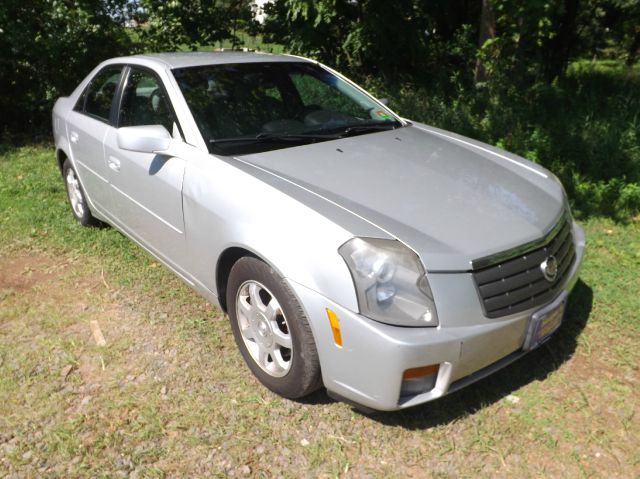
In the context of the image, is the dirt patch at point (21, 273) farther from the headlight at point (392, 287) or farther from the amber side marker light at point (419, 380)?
the amber side marker light at point (419, 380)

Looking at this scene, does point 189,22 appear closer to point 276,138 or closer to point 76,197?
point 76,197

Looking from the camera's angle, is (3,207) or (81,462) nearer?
(81,462)

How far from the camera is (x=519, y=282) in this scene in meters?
2.51

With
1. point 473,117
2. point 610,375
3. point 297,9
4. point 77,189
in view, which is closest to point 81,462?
point 610,375

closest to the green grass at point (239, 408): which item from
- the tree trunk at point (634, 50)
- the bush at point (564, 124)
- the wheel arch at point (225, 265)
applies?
the wheel arch at point (225, 265)

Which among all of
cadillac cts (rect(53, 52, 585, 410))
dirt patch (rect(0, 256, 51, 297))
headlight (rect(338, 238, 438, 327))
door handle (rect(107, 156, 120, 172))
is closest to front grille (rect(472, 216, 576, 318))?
cadillac cts (rect(53, 52, 585, 410))

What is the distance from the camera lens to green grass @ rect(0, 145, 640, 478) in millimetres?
2514

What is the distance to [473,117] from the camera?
275 inches

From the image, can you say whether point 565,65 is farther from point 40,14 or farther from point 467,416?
point 467,416

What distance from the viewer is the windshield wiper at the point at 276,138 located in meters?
3.17

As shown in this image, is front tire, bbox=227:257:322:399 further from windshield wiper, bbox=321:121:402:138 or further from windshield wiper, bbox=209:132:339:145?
windshield wiper, bbox=321:121:402:138

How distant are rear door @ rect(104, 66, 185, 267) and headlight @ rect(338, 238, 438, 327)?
4.25ft

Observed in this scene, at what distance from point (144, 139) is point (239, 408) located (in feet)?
5.01

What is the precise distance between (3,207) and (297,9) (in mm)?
4404
